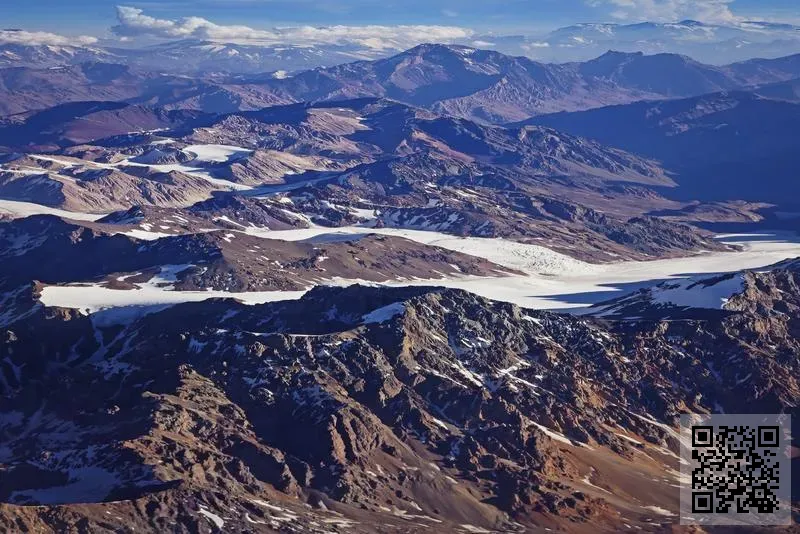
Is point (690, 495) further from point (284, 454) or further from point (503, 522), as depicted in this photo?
point (284, 454)

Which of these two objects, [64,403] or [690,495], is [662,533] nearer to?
[690,495]

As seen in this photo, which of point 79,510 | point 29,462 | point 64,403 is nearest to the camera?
point 79,510

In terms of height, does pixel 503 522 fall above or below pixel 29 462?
below

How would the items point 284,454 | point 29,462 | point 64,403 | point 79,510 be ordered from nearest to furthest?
point 79,510, point 29,462, point 284,454, point 64,403

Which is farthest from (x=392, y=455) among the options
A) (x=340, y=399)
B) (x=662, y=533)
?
(x=662, y=533)

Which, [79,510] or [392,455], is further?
[392,455]

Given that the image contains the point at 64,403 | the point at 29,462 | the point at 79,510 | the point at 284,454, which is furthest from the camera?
the point at 64,403

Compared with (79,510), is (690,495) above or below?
below

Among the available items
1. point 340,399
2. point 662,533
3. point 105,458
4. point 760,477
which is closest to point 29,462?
point 105,458

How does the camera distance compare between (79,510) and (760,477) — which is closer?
(79,510)
